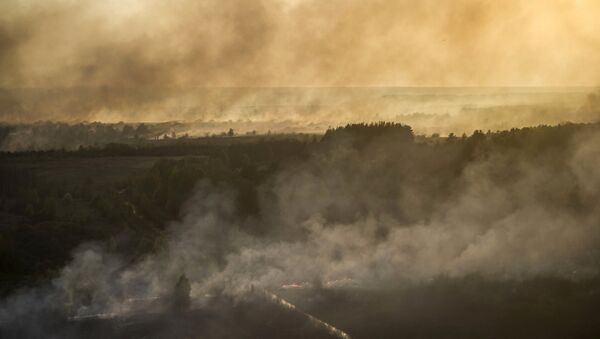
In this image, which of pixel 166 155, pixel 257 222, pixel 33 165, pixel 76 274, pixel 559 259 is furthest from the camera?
pixel 166 155

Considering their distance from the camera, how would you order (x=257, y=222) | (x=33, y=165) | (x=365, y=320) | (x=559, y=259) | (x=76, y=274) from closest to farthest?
(x=365, y=320)
(x=76, y=274)
(x=559, y=259)
(x=257, y=222)
(x=33, y=165)

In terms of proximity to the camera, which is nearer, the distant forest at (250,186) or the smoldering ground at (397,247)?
the smoldering ground at (397,247)

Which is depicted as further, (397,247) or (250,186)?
(250,186)

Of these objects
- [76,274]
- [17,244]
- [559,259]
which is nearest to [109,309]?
[76,274]

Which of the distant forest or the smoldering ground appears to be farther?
the distant forest

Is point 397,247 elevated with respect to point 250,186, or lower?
lower

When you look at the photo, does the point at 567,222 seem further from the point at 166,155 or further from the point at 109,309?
the point at 166,155

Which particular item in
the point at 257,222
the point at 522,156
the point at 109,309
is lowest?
the point at 109,309

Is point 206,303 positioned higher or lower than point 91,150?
lower
